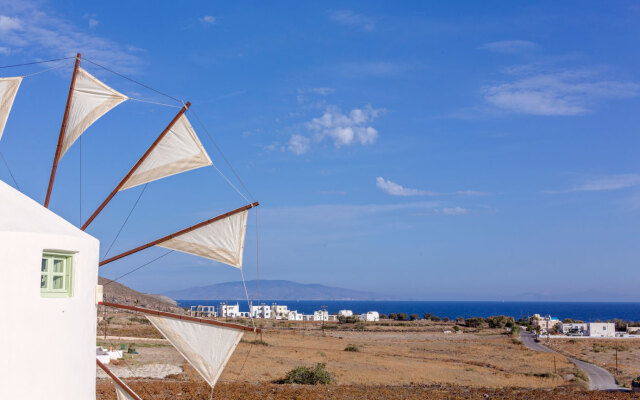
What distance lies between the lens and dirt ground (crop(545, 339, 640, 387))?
49.3m

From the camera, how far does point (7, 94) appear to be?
53.1 feet

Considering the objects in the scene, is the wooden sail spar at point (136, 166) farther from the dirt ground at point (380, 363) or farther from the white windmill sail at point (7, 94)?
the dirt ground at point (380, 363)

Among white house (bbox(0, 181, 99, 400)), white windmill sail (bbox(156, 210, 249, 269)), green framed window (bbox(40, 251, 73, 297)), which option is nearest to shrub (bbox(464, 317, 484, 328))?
white windmill sail (bbox(156, 210, 249, 269))

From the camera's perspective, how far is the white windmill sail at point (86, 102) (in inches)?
643

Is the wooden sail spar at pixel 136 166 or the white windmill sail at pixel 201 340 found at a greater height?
the wooden sail spar at pixel 136 166

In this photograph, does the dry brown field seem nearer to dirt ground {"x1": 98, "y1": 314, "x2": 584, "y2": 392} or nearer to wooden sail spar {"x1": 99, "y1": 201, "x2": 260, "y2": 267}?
dirt ground {"x1": 98, "y1": 314, "x2": 584, "y2": 392}

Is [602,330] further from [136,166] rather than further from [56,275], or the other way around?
[56,275]

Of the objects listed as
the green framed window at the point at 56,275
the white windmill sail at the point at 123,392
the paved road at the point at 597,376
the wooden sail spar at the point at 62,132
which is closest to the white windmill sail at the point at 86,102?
the wooden sail spar at the point at 62,132

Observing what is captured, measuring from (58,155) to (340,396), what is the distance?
1498 centimetres

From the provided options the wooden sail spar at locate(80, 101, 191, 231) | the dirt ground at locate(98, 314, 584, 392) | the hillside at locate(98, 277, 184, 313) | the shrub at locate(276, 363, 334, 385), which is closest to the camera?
the wooden sail spar at locate(80, 101, 191, 231)

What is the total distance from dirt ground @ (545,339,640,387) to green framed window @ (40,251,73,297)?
123 feet

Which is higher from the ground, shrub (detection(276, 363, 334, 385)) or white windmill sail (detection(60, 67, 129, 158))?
white windmill sail (detection(60, 67, 129, 158))

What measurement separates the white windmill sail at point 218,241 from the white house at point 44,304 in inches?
140

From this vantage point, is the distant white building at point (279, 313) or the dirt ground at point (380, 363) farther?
the distant white building at point (279, 313)
